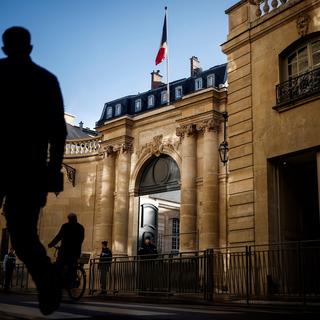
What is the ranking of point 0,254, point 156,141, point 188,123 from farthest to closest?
1. point 0,254
2. point 156,141
3. point 188,123

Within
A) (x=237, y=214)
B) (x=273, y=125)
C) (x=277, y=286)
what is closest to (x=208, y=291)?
(x=277, y=286)

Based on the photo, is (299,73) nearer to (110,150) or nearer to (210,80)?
(210,80)

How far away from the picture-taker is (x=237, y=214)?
44.3 ft

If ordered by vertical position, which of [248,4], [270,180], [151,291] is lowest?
[151,291]

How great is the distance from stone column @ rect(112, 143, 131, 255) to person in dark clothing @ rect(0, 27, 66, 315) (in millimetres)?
17921

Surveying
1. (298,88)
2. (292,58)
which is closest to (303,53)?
(292,58)

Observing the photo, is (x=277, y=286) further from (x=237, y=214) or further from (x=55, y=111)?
(x=55, y=111)

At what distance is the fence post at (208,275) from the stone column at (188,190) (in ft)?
20.9

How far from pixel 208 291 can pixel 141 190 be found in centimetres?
1062

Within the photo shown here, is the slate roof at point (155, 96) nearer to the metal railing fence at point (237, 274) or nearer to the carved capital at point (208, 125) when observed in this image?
the carved capital at point (208, 125)

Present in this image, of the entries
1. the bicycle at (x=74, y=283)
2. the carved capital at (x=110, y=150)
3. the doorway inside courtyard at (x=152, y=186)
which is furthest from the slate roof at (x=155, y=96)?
the bicycle at (x=74, y=283)

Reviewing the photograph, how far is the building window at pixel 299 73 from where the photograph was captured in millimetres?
12266

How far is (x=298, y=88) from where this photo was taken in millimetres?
12578

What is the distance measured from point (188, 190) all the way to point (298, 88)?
6.98 m
